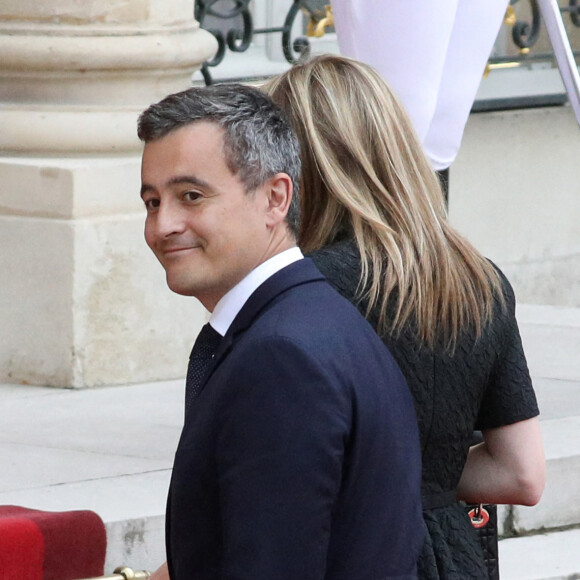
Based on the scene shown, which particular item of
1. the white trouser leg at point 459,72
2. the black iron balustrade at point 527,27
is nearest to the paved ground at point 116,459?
the white trouser leg at point 459,72

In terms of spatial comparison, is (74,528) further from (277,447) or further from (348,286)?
(277,447)

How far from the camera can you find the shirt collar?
79.8 inches

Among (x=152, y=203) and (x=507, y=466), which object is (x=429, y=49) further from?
(x=152, y=203)

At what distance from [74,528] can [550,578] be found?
139 centimetres

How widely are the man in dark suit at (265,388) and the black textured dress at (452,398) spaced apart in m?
0.37

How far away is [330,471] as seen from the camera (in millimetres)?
1845

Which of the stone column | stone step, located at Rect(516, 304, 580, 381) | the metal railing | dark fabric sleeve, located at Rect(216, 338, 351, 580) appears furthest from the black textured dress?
stone step, located at Rect(516, 304, 580, 381)

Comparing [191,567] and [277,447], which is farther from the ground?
[277,447]

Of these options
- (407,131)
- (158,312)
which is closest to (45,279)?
(158,312)

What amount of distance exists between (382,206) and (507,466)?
0.49m

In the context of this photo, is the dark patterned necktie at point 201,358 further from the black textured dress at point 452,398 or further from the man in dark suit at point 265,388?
the black textured dress at point 452,398

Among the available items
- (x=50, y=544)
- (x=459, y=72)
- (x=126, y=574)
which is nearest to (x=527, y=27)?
(x=459, y=72)

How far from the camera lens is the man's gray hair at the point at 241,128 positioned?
2035 millimetres

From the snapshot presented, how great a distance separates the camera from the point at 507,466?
8.64 feet
